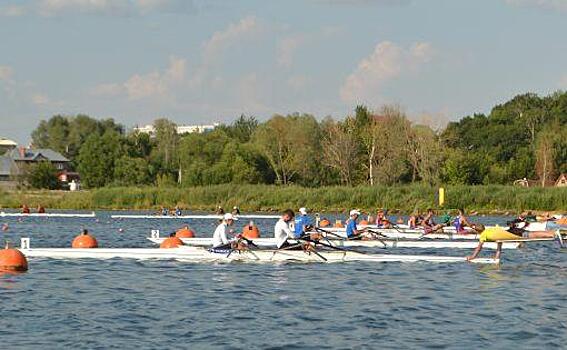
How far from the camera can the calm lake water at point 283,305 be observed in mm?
17109

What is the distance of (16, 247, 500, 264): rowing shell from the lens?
28.7 meters

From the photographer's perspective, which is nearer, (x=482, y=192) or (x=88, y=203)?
(x=482, y=192)

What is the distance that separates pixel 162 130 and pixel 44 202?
47.6m

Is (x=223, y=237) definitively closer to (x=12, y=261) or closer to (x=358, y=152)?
(x=12, y=261)

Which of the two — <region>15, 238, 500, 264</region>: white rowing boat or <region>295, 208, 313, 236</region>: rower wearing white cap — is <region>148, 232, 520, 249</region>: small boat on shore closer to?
<region>295, 208, 313, 236</region>: rower wearing white cap

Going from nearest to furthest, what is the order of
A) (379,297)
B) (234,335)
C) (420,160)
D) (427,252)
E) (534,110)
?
(234,335) → (379,297) → (427,252) → (420,160) → (534,110)

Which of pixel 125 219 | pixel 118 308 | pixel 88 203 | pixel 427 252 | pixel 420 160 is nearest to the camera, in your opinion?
pixel 118 308

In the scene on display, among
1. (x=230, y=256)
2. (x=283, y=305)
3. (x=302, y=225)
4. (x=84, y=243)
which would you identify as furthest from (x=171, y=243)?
(x=283, y=305)

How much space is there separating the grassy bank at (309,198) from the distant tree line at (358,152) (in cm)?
868

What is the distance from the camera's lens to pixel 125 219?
62.7 metres

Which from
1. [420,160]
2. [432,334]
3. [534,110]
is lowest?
[432,334]

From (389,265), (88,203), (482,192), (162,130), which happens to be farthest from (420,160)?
(389,265)

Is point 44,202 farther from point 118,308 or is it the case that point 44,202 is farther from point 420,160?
point 118,308

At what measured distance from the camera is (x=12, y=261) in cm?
2688
